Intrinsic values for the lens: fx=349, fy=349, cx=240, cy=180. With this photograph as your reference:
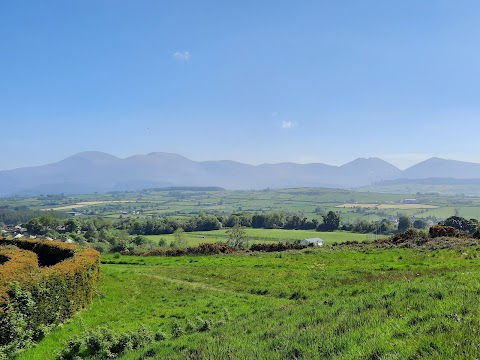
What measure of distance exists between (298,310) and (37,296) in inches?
466

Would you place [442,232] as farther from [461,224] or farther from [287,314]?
[461,224]

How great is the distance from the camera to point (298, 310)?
12.6 m

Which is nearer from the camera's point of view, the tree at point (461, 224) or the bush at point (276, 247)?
the bush at point (276, 247)

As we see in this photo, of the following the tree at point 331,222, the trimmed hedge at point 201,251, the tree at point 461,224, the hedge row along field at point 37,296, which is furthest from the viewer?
the tree at point 331,222

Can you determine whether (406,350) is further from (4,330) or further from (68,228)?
(68,228)

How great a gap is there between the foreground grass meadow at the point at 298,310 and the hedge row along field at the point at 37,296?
683mm

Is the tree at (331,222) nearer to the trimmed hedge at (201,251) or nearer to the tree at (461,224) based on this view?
the tree at (461,224)

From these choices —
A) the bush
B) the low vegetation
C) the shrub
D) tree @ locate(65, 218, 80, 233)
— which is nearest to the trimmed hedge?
the bush

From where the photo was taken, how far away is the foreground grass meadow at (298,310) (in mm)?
7465

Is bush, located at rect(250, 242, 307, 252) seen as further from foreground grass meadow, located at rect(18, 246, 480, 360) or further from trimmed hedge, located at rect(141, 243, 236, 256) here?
foreground grass meadow, located at rect(18, 246, 480, 360)

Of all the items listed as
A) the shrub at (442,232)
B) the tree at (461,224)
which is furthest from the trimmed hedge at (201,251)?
the tree at (461,224)

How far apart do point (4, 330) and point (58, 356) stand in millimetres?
2822

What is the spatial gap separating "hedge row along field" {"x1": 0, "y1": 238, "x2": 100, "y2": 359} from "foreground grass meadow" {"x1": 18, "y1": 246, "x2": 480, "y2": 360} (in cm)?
68

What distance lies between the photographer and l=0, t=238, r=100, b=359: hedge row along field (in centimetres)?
1389
